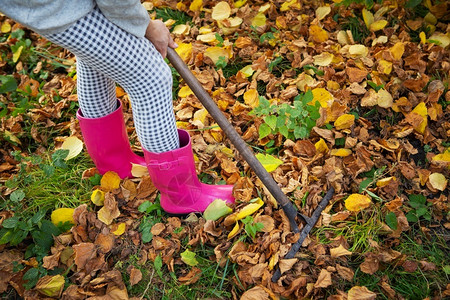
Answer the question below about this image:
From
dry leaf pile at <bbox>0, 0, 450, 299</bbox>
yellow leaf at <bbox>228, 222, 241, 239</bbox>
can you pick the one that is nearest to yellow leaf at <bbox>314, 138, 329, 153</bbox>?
dry leaf pile at <bbox>0, 0, 450, 299</bbox>

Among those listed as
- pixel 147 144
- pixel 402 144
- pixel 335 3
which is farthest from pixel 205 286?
pixel 335 3

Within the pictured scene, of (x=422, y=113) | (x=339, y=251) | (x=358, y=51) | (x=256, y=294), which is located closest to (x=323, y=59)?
(x=358, y=51)

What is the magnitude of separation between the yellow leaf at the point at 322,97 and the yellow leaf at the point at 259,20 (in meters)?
0.70

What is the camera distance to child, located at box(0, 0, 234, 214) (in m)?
1.15

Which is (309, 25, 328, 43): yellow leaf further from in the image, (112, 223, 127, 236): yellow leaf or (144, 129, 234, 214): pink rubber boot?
(112, 223, 127, 236): yellow leaf

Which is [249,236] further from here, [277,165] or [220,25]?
[220,25]

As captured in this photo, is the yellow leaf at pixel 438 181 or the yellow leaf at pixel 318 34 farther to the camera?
the yellow leaf at pixel 318 34


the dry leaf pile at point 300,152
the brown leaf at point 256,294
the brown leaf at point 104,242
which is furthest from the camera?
the brown leaf at point 104,242

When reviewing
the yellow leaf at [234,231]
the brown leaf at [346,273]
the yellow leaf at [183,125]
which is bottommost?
the brown leaf at [346,273]

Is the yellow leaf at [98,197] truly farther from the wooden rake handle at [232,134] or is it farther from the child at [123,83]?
the wooden rake handle at [232,134]

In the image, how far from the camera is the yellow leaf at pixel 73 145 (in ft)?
6.68

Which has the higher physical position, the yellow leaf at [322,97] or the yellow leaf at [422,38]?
the yellow leaf at [422,38]

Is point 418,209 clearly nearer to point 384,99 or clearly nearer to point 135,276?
point 384,99

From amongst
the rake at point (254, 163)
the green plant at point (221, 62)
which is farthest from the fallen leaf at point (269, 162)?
the green plant at point (221, 62)
